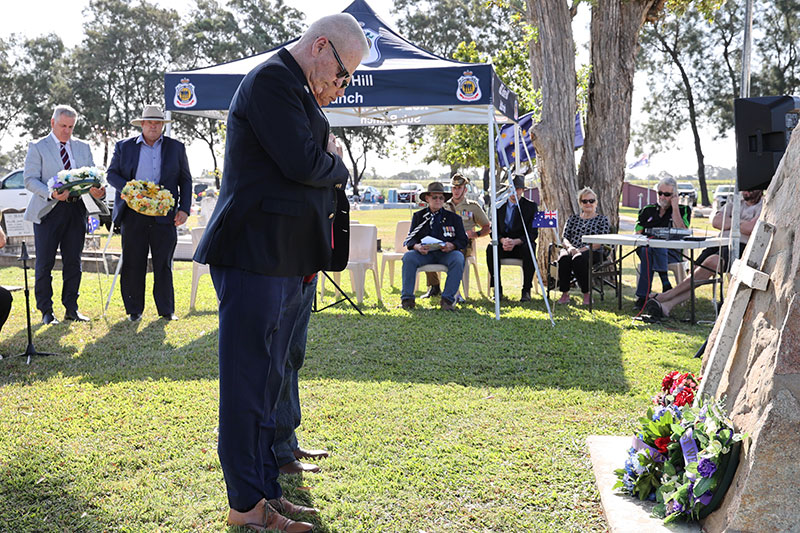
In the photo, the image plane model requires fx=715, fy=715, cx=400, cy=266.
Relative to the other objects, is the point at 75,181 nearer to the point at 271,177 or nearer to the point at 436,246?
the point at 436,246

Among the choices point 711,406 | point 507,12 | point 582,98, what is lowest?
point 711,406

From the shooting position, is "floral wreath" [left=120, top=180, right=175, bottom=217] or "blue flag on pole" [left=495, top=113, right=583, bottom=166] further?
"blue flag on pole" [left=495, top=113, right=583, bottom=166]

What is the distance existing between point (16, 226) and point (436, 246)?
8.93 m

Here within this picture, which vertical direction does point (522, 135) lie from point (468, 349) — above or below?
above

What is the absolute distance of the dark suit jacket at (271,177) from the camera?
8.04 ft

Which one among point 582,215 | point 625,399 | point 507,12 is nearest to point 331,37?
point 625,399

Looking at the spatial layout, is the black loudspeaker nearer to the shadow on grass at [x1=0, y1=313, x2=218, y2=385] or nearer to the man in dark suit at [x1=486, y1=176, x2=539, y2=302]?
the shadow on grass at [x1=0, y1=313, x2=218, y2=385]

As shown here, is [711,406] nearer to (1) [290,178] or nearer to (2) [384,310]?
(1) [290,178]

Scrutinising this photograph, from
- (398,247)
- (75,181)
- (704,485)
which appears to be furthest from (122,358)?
(398,247)

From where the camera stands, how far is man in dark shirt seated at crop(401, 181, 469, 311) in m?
8.09

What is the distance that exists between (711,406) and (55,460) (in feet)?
9.72

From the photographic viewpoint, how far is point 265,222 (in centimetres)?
252

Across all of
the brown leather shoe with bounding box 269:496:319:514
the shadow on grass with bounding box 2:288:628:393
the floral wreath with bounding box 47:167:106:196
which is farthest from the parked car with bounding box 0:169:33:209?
the brown leather shoe with bounding box 269:496:319:514

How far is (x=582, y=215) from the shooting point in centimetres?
902
